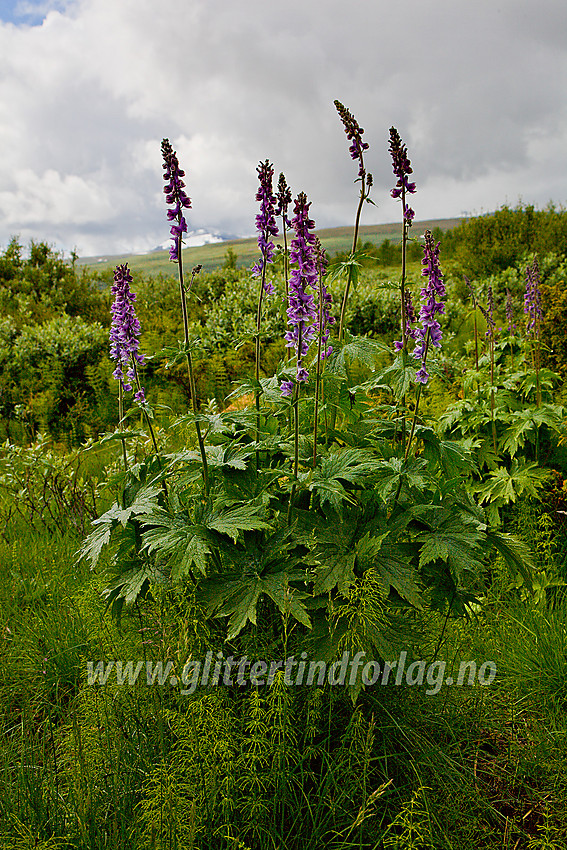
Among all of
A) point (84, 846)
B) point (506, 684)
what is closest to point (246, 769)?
point (84, 846)

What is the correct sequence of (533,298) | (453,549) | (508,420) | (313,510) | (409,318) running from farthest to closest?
(533,298)
(508,420)
(409,318)
(313,510)
(453,549)

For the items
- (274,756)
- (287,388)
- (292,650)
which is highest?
(287,388)

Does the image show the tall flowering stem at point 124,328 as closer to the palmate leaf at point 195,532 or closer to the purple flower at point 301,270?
the palmate leaf at point 195,532

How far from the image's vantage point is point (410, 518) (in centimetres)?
202

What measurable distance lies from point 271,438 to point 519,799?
1.62 meters

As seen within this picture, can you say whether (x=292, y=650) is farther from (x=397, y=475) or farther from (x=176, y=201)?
(x=176, y=201)

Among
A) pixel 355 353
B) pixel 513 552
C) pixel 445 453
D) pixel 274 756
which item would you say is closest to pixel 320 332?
pixel 355 353

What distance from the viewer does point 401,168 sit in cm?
215

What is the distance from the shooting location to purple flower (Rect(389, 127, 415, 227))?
7.00 feet

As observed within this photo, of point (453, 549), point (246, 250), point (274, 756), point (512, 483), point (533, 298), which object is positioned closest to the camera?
point (274, 756)

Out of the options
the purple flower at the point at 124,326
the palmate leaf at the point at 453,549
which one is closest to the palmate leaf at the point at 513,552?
the palmate leaf at the point at 453,549

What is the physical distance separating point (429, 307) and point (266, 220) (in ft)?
2.25

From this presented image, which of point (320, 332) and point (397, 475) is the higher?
point (320, 332)

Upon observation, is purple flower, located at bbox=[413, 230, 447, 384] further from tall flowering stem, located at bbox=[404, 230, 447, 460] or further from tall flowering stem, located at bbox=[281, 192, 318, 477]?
tall flowering stem, located at bbox=[281, 192, 318, 477]
